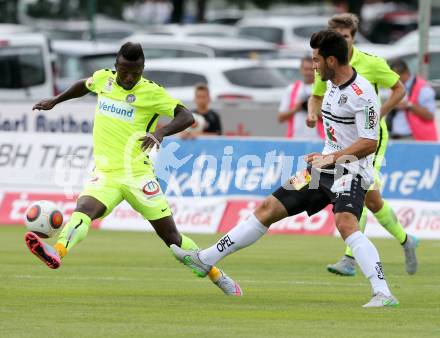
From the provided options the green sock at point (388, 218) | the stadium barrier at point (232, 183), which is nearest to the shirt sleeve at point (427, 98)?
the stadium barrier at point (232, 183)

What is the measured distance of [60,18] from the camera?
51188 mm

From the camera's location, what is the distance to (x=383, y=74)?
47.1ft

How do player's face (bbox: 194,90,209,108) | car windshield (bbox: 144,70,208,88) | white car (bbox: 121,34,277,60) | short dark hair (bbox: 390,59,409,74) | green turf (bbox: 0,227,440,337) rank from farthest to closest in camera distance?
white car (bbox: 121,34,277,60) → car windshield (bbox: 144,70,208,88) → player's face (bbox: 194,90,209,108) → short dark hair (bbox: 390,59,409,74) → green turf (bbox: 0,227,440,337)

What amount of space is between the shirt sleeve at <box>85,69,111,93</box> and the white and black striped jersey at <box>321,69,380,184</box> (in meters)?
2.04

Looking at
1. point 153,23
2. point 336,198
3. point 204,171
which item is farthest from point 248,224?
point 153,23

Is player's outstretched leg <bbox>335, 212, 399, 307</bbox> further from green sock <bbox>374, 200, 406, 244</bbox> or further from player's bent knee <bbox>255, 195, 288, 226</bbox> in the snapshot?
green sock <bbox>374, 200, 406, 244</bbox>

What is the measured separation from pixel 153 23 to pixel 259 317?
151ft

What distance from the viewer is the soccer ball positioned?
12.1m

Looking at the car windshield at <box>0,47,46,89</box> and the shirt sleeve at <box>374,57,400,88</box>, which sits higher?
the shirt sleeve at <box>374,57,400,88</box>

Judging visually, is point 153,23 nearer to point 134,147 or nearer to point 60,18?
point 60,18

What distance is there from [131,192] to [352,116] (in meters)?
2.04

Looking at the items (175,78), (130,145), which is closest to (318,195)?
(130,145)

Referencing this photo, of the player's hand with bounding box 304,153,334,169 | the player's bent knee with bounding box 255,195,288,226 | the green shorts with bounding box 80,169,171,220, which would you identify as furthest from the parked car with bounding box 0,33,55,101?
the player's hand with bounding box 304,153,334,169

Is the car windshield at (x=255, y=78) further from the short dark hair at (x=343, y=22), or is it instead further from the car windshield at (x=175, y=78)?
the short dark hair at (x=343, y=22)
